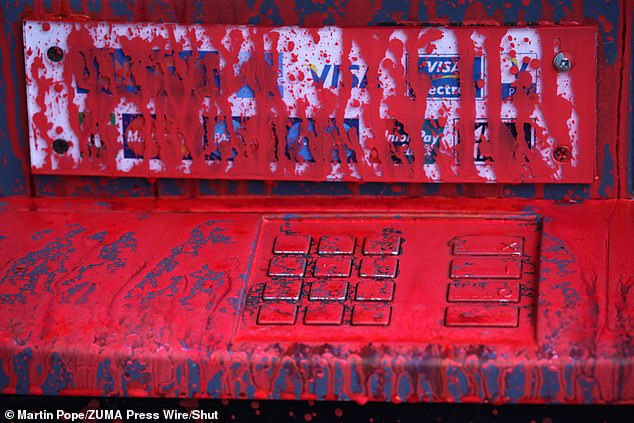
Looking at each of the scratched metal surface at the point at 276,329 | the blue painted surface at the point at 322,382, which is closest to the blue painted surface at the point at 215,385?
the scratched metal surface at the point at 276,329

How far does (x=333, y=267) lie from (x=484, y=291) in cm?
21

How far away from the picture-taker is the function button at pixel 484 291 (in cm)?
111

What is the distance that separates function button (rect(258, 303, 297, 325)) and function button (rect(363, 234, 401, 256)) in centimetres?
15

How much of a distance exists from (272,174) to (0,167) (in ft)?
1.48

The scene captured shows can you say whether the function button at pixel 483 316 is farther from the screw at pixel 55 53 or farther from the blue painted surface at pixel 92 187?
the screw at pixel 55 53

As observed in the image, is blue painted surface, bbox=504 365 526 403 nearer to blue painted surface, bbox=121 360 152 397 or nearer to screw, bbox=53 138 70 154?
blue painted surface, bbox=121 360 152 397

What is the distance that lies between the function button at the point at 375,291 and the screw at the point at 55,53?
23.7 inches

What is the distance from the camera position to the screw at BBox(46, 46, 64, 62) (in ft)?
4.32

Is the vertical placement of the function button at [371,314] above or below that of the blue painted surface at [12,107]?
below

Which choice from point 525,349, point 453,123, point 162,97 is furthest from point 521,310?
point 162,97

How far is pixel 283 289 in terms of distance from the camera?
3.76 feet

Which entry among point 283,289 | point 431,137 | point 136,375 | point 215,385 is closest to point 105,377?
point 136,375

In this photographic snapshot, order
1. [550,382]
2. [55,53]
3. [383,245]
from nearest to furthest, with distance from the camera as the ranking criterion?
[550,382]
[383,245]
[55,53]

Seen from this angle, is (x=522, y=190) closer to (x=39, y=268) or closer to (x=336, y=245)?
(x=336, y=245)
